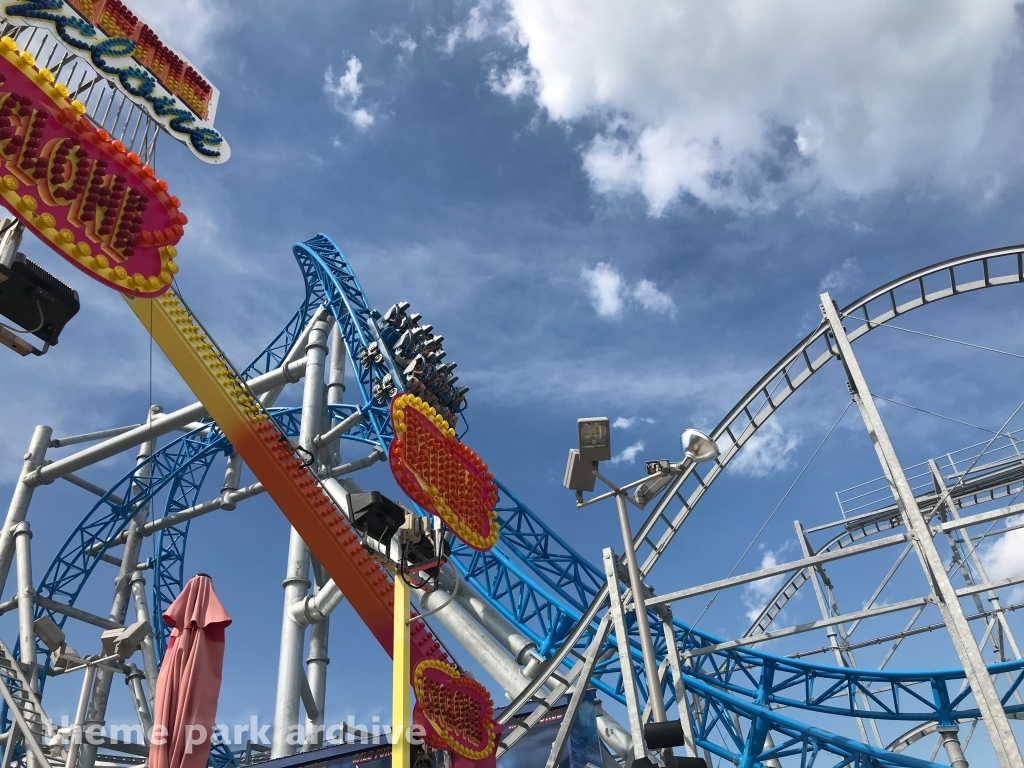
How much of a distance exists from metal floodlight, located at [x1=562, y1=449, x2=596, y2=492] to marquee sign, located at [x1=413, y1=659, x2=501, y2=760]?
3326mm

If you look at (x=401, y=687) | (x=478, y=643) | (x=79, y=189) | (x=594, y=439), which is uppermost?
(x=79, y=189)

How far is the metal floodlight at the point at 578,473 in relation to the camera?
7.92 metres

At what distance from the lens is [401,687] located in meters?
6.26

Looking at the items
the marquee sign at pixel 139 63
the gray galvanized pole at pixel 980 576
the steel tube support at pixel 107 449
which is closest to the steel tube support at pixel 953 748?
the gray galvanized pole at pixel 980 576

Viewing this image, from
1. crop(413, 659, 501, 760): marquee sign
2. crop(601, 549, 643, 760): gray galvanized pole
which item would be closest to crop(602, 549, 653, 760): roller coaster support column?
crop(601, 549, 643, 760): gray galvanized pole

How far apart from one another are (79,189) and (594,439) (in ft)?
17.4

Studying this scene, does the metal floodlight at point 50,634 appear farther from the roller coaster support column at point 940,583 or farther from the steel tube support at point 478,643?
the roller coaster support column at point 940,583

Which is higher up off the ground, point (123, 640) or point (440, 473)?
point (440, 473)

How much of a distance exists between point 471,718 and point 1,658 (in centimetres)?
722

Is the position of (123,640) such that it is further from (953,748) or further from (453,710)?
(953,748)

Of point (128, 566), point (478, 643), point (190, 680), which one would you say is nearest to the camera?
point (190, 680)

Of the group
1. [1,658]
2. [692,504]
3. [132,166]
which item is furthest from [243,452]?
[692,504]

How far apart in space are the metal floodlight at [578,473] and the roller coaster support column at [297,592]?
4.47 meters

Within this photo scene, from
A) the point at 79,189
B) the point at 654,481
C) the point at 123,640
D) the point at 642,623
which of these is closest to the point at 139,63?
the point at 79,189
